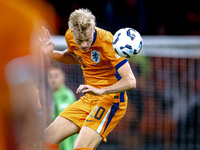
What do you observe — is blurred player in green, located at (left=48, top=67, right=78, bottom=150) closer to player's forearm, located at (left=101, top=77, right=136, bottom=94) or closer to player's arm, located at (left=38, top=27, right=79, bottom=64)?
player's arm, located at (left=38, top=27, right=79, bottom=64)

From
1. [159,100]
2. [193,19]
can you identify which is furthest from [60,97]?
[193,19]

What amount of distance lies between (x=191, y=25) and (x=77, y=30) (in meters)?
5.87

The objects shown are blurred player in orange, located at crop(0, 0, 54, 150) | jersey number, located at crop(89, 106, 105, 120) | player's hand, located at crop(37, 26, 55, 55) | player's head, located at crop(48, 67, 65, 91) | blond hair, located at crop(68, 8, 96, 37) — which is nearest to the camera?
blurred player in orange, located at crop(0, 0, 54, 150)

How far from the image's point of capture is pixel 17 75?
0.76 meters

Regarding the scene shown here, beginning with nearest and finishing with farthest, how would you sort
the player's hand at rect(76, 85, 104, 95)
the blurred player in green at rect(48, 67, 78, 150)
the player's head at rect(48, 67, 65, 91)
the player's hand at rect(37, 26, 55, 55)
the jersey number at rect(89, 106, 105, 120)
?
the player's hand at rect(76, 85, 104, 95) < the jersey number at rect(89, 106, 105, 120) < the player's hand at rect(37, 26, 55, 55) < the blurred player in green at rect(48, 67, 78, 150) < the player's head at rect(48, 67, 65, 91)

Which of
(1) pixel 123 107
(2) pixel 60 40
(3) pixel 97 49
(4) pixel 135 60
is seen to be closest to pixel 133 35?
(3) pixel 97 49

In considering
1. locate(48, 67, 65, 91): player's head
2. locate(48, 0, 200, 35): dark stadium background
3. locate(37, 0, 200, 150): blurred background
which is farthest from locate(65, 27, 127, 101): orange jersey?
locate(48, 0, 200, 35): dark stadium background

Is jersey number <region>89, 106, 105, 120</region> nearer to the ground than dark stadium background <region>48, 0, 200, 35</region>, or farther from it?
nearer to the ground

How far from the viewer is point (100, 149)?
5.82m

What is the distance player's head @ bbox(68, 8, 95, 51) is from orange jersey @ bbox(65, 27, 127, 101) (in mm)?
117

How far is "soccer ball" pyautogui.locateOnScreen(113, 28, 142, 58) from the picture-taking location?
8.59 feet

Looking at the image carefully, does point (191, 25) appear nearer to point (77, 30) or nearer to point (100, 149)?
point (100, 149)

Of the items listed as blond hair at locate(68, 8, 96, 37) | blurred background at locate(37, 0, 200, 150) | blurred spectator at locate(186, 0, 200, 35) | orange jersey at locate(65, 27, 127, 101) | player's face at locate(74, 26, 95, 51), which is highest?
blurred spectator at locate(186, 0, 200, 35)

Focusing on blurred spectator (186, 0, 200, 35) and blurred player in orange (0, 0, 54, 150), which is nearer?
blurred player in orange (0, 0, 54, 150)
